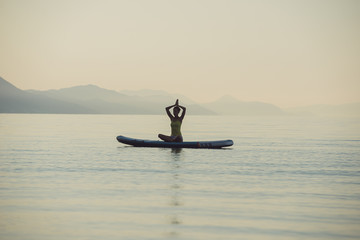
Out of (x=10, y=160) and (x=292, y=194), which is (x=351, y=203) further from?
(x=10, y=160)

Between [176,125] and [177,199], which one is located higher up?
[176,125]

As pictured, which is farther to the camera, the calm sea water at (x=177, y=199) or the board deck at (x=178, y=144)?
the board deck at (x=178, y=144)

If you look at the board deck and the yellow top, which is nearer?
the yellow top

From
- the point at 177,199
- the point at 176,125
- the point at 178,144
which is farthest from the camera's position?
the point at 178,144

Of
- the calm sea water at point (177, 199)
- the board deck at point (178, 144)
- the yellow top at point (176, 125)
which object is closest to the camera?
the calm sea water at point (177, 199)

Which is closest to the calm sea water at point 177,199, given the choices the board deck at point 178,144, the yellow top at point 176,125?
the yellow top at point 176,125

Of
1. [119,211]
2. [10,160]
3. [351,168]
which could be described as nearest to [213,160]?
[351,168]

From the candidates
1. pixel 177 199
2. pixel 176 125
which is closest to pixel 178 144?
pixel 176 125

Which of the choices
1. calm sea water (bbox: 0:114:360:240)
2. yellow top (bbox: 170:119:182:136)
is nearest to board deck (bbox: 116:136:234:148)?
yellow top (bbox: 170:119:182:136)

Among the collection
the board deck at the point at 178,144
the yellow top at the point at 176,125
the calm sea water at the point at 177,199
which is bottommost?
the calm sea water at the point at 177,199

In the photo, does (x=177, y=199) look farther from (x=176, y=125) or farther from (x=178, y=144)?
(x=178, y=144)

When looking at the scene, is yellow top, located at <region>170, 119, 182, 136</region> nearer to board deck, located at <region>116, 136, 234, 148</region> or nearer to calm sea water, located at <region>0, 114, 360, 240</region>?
board deck, located at <region>116, 136, 234, 148</region>

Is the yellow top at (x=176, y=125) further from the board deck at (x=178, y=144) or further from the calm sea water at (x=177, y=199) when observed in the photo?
the calm sea water at (x=177, y=199)

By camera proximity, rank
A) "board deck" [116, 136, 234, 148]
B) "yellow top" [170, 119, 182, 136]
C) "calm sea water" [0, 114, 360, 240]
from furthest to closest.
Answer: "board deck" [116, 136, 234, 148] < "yellow top" [170, 119, 182, 136] < "calm sea water" [0, 114, 360, 240]
